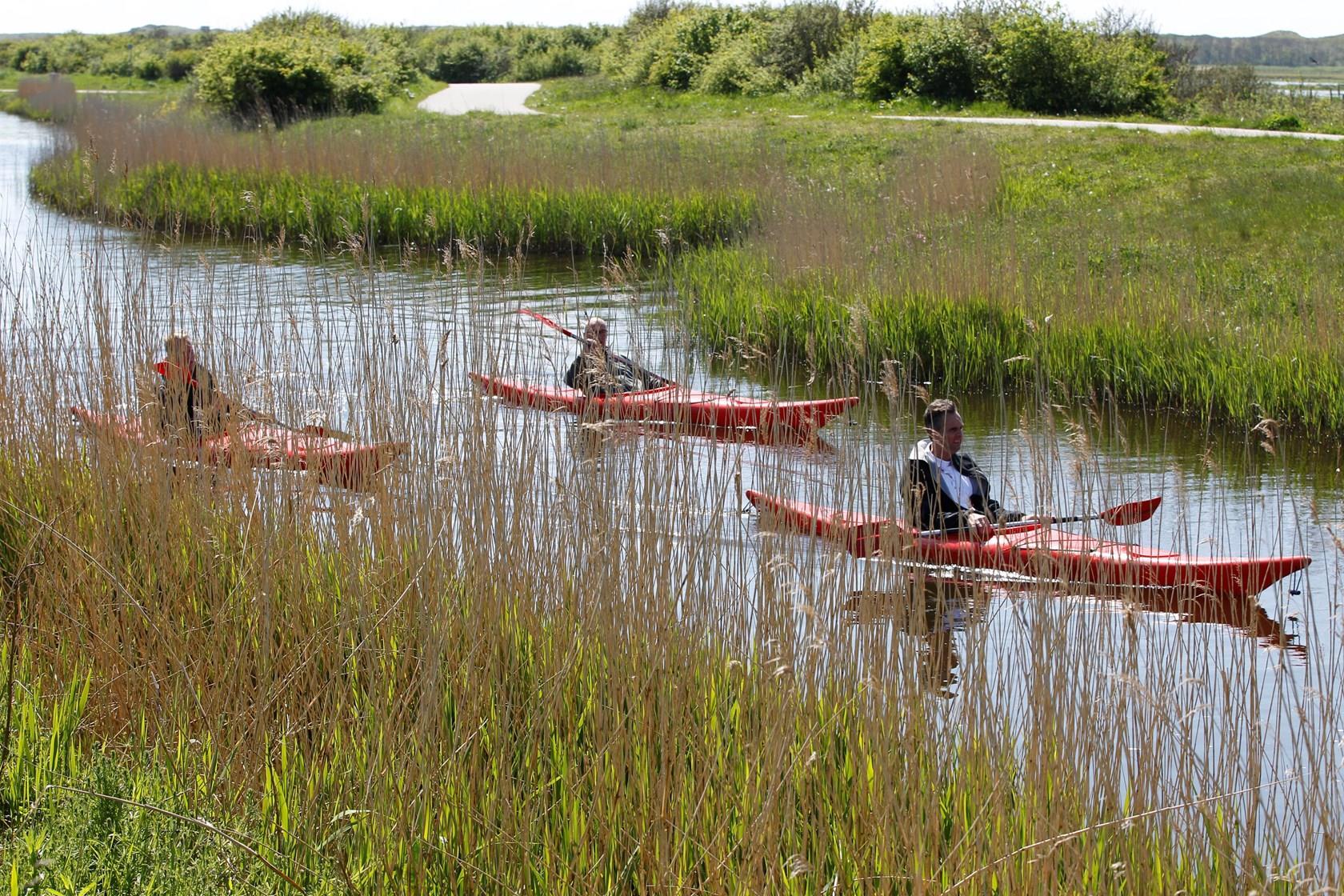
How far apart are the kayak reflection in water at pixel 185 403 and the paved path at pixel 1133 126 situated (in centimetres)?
1709

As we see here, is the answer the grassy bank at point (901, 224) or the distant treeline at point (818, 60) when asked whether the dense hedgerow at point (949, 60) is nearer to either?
the distant treeline at point (818, 60)

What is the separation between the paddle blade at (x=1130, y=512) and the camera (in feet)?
13.6

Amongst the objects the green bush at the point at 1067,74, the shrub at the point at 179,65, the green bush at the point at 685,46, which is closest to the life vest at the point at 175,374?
the green bush at the point at 1067,74

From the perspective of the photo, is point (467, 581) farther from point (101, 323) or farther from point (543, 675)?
point (101, 323)

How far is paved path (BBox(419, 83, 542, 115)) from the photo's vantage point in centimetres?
3177

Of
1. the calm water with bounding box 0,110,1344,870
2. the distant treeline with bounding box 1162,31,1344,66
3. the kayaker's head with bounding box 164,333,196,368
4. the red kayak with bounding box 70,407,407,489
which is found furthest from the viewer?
the distant treeline with bounding box 1162,31,1344,66

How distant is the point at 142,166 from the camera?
61.1ft

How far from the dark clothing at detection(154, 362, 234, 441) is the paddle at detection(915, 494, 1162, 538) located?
2.53m

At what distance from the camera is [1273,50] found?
528 ft

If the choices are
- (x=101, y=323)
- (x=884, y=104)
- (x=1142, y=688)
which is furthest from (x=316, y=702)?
(x=884, y=104)

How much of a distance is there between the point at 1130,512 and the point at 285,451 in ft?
9.28

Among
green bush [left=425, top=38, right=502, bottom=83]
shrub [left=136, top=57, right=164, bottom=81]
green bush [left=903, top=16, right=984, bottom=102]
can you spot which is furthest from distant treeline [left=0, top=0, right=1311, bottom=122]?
shrub [left=136, top=57, right=164, bottom=81]

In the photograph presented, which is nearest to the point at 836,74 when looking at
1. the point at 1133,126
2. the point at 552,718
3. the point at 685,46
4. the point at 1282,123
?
the point at 685,46

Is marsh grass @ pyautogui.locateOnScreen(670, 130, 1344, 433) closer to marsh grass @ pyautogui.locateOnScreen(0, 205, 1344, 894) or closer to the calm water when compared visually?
the calm water
